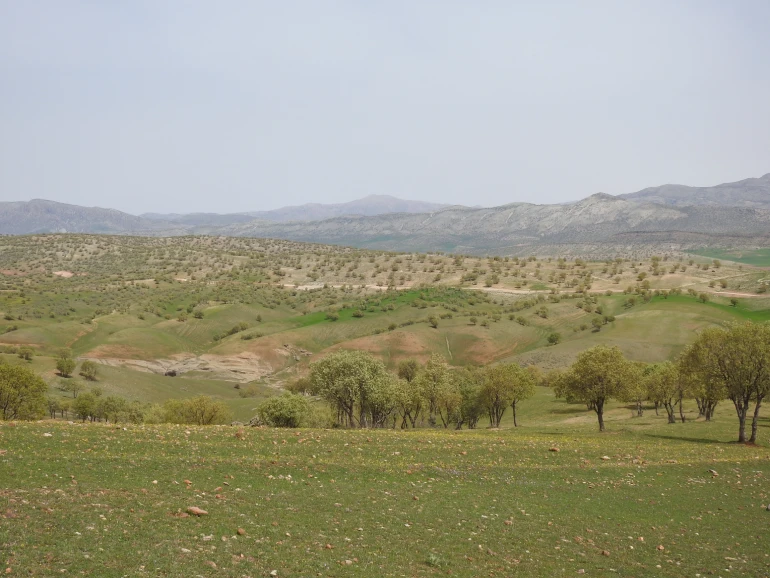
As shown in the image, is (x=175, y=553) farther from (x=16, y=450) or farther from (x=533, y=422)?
(x=533, y=422)

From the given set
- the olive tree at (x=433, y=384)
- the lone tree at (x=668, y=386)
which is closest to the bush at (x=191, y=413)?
the olive tree at (x=433, y=384)

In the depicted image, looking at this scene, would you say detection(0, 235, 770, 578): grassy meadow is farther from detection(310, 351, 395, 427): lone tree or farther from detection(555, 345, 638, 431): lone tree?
detection(310, 351, 395, 427): lone tree

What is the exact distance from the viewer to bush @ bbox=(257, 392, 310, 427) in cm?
5272

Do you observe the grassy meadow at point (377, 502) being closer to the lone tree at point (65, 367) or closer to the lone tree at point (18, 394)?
the lone tree at point (18, 394)

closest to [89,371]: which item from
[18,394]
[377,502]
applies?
[18,394]

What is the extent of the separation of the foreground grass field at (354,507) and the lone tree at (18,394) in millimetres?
28991

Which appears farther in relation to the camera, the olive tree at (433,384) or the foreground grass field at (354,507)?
the olive tree at (433,384)

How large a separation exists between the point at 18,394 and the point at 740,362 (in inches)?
2483

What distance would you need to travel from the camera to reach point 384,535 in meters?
18.5

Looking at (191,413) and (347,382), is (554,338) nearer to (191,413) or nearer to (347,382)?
(347,382)

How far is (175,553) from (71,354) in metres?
115

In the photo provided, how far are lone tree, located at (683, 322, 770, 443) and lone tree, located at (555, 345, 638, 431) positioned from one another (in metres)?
7.74

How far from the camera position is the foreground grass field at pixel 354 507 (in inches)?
599

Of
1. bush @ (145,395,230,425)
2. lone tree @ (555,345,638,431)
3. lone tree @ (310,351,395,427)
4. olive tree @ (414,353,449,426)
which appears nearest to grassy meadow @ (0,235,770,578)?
lone tree @ (555,345,638,431)
